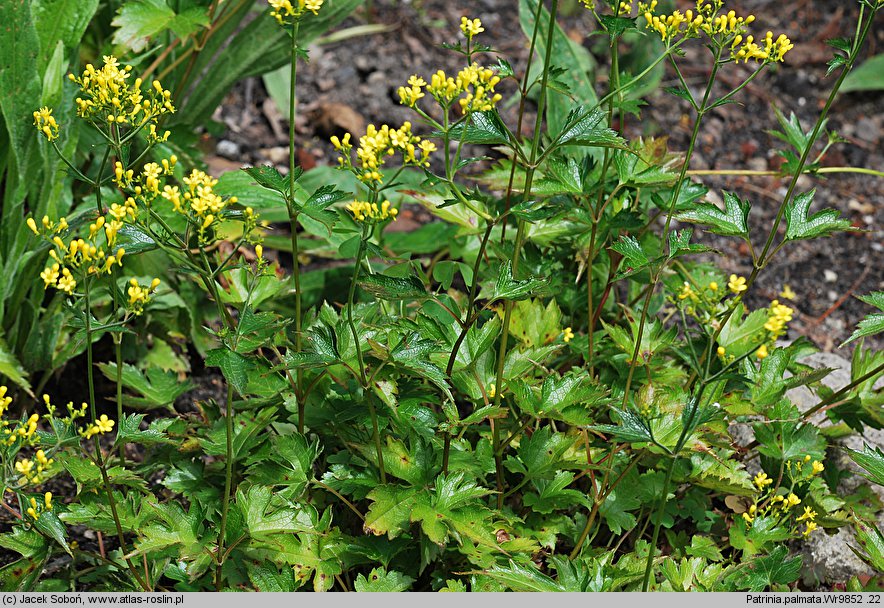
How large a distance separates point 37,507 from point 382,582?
0.68 meters

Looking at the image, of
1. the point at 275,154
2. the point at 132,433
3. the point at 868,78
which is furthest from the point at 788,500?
the point at 868,78

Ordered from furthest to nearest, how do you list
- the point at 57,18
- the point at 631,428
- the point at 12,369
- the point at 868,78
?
1. the point at 868,78
2. the point at 57,18
3. the point at 12,369
4. the point at 631,428

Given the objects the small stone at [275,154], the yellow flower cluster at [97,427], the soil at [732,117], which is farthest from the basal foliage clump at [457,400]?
the small stone at [275,154]

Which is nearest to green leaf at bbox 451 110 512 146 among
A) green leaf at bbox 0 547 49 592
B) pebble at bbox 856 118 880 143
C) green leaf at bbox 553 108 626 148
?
green leaf at bbox 553 108 626 148

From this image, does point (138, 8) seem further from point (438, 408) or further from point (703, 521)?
point (703, 521)

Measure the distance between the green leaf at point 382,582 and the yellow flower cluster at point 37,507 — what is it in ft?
1.98

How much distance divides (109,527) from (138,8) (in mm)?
1503

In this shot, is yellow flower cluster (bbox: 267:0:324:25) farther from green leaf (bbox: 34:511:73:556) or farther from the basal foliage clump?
green leaf (bbox: 34:511:73:556)

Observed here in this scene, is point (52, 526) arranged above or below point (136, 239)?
below

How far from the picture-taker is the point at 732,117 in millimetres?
4160

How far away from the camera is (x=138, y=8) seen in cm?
256

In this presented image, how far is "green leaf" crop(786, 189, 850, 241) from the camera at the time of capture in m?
1.88

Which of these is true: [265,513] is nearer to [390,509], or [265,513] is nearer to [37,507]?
[390,509]

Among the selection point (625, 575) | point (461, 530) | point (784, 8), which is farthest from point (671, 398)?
point (784, 8)
